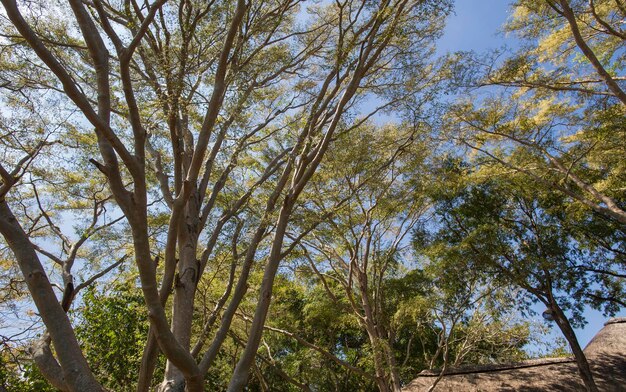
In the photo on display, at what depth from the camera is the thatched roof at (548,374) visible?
315 inches

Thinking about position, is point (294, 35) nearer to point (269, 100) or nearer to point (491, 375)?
point (269, 100)

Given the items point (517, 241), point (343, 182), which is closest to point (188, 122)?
point (343, 182)

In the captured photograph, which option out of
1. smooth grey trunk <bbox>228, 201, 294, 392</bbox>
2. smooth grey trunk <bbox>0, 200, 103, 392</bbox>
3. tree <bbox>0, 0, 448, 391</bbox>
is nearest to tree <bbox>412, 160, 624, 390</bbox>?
tree <bbox>0, 0, 448, 391</bbox>

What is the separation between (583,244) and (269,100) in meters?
6.32

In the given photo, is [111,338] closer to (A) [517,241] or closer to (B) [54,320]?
(B) [54,320]

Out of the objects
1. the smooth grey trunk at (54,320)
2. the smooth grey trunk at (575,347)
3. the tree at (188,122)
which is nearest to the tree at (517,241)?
the smooth grey trunk at (575,347)

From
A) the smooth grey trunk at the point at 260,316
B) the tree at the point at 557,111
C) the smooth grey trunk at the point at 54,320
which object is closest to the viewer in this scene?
the smooth grey trunk at the point at 54,320

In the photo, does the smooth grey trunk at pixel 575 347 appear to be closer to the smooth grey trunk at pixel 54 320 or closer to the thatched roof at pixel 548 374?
the thatched roof at pixel 548 374

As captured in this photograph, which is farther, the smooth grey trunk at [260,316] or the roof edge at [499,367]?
the roof edge at [499,367]

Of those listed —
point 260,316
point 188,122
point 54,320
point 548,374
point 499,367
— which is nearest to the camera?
point 54,320

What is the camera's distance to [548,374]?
27.3 feet

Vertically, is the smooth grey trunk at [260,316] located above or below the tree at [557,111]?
below

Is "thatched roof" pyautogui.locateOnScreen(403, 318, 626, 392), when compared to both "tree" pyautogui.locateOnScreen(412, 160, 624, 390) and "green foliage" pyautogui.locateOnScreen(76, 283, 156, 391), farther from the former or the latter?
"green foliage" pyautogui.locateOnScreen(76, 283, 156, 391)

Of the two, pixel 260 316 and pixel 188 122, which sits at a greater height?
pixel 188 122
